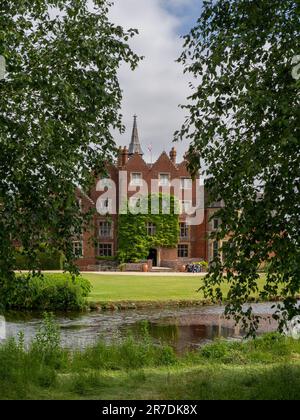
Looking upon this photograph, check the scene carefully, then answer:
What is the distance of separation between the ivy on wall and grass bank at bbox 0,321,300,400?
42.0 m

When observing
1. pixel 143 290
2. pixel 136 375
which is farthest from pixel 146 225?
pixel 136 375

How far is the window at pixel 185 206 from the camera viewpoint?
5844 centimetres

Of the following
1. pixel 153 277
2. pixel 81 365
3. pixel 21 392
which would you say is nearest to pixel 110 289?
pixel 153 277

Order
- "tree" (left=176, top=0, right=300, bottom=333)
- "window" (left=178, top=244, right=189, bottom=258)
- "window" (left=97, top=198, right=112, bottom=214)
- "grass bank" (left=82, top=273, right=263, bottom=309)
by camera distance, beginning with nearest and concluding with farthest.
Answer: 1. "tree" (left=176, top=0, right=300, bottom=333)
2. "window" (left=97, top=198, right=112, bottom=214)
3. "grass bank" (left=82, top=273, right=263, bottom=309)
4. "window" (left=178, top=244, right=189, bottom=258)

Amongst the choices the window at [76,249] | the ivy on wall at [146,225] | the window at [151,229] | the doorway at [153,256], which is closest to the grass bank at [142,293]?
the ivy on wall at [146,225]

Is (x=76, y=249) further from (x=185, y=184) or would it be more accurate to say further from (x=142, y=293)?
(x=185, y=184)

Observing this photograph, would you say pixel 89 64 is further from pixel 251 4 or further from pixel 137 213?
pixel 137 213

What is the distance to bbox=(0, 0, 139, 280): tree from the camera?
792 centimetres

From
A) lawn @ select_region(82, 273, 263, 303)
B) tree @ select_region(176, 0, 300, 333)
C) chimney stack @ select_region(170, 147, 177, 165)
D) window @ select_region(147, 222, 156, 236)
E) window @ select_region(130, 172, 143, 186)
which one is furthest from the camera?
chimney stack @ select_region(170, 147, 177, 165)

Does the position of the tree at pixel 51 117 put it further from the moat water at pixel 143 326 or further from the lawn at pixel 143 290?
the lawn at pixel 143 290

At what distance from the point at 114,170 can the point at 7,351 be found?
162 feet

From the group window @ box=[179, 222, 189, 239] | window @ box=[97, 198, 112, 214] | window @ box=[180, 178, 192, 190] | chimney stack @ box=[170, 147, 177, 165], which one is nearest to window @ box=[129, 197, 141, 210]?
window @ box=[97, 198, 112, 214]

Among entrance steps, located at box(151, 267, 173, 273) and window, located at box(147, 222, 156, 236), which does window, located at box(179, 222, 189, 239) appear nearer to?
window, located at box(147, 222, 156, 236)

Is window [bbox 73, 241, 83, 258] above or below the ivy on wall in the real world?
below
